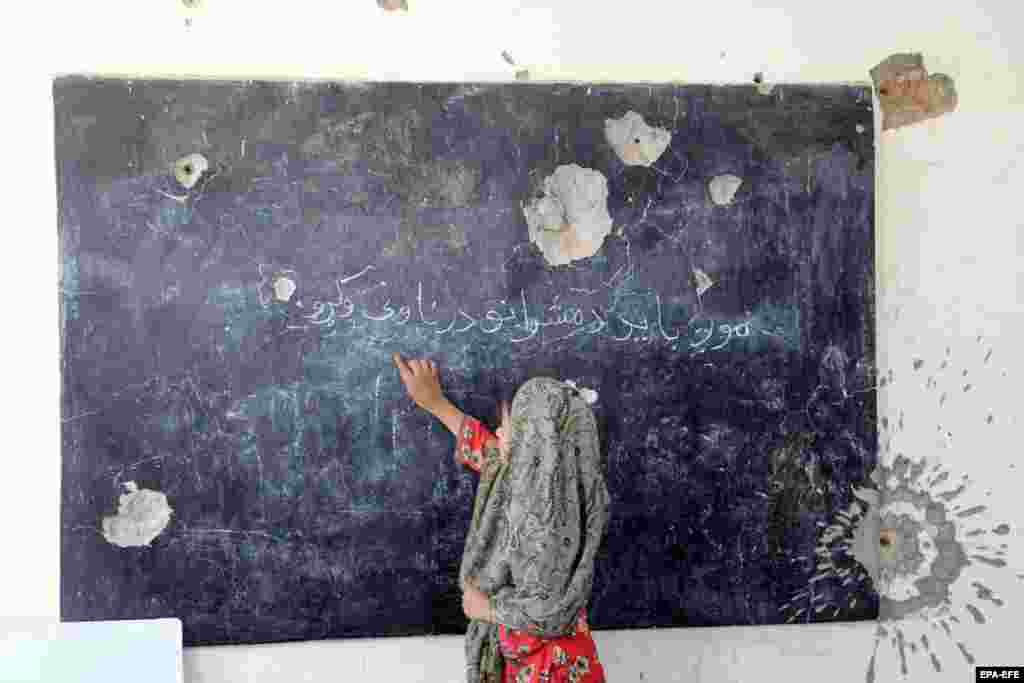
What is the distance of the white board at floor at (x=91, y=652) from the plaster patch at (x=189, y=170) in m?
1.12

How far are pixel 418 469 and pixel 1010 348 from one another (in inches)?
69.1

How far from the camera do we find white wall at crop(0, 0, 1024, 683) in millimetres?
2688

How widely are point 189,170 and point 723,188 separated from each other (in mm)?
1463

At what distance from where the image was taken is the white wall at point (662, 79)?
2.69 m

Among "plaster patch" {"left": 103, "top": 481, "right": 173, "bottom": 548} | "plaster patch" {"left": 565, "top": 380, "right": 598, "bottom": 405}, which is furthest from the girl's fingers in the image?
"plaster patch" {"left": 103, "top": 481, "right": 173, "bottom": 548}

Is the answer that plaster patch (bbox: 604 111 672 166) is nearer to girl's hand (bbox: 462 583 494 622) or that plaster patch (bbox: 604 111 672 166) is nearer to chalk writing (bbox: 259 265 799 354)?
chalk writing (bbox: 259 265 799 354)

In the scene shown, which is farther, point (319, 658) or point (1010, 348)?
point (1010, 348)

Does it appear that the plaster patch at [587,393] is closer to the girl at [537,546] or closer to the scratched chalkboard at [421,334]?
the scratched chalkboard at [421,334]

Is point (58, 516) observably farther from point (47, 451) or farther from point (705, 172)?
point (705, 172)

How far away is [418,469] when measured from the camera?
280cm

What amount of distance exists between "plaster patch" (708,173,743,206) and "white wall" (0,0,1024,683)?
30 centimetres

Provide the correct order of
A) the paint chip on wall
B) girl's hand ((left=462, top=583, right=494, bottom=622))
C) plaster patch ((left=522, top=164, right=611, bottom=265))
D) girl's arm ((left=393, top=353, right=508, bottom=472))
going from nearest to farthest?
girl's hand ((left=462, top=583, right=494, bottom=622)), girl's arm ((left=393, top=353, right=508, bottom=472)), plaster patch ((left=522, top=164, right=611, bottom=265)), the paint chip on wall

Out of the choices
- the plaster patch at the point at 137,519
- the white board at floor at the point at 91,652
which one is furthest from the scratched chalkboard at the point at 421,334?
the white board at floor at the point at 91,652

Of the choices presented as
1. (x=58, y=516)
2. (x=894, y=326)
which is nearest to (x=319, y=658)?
(x=58, y=516)
